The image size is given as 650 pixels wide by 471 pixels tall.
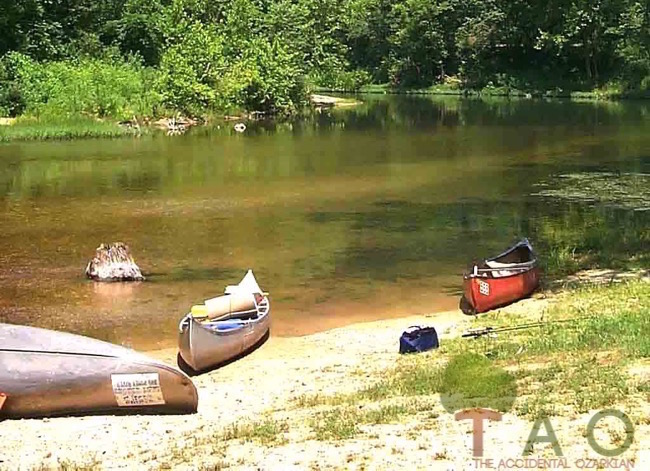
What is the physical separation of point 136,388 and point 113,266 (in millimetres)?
8087

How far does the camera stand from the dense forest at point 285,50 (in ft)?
171

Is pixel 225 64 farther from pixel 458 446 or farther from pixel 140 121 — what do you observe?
pixel 458 446

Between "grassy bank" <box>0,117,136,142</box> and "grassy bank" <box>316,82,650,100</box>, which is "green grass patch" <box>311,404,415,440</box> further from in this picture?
"grassy bank" <box>316,82,650,100</box>

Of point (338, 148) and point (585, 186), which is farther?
point (338, 148)

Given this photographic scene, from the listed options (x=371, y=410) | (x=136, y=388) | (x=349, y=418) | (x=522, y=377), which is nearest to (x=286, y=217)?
(x=136, y=388)

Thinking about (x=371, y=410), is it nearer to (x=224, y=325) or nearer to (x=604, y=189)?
(x=224, y=325)

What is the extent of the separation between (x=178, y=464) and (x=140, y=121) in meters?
44.0

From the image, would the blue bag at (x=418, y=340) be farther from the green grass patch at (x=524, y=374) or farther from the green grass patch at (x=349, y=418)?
the green grass patch at (x=349, y=418)

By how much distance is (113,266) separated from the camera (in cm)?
1825

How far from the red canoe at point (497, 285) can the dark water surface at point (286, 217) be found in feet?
2.81

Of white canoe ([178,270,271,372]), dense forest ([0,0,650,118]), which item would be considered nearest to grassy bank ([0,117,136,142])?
dense forest ([0,0,650,118])

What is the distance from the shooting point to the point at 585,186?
2941cm

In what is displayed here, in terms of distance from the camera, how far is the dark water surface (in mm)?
17062

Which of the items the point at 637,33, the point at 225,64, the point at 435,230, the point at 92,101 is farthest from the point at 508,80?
the point at 435,230
